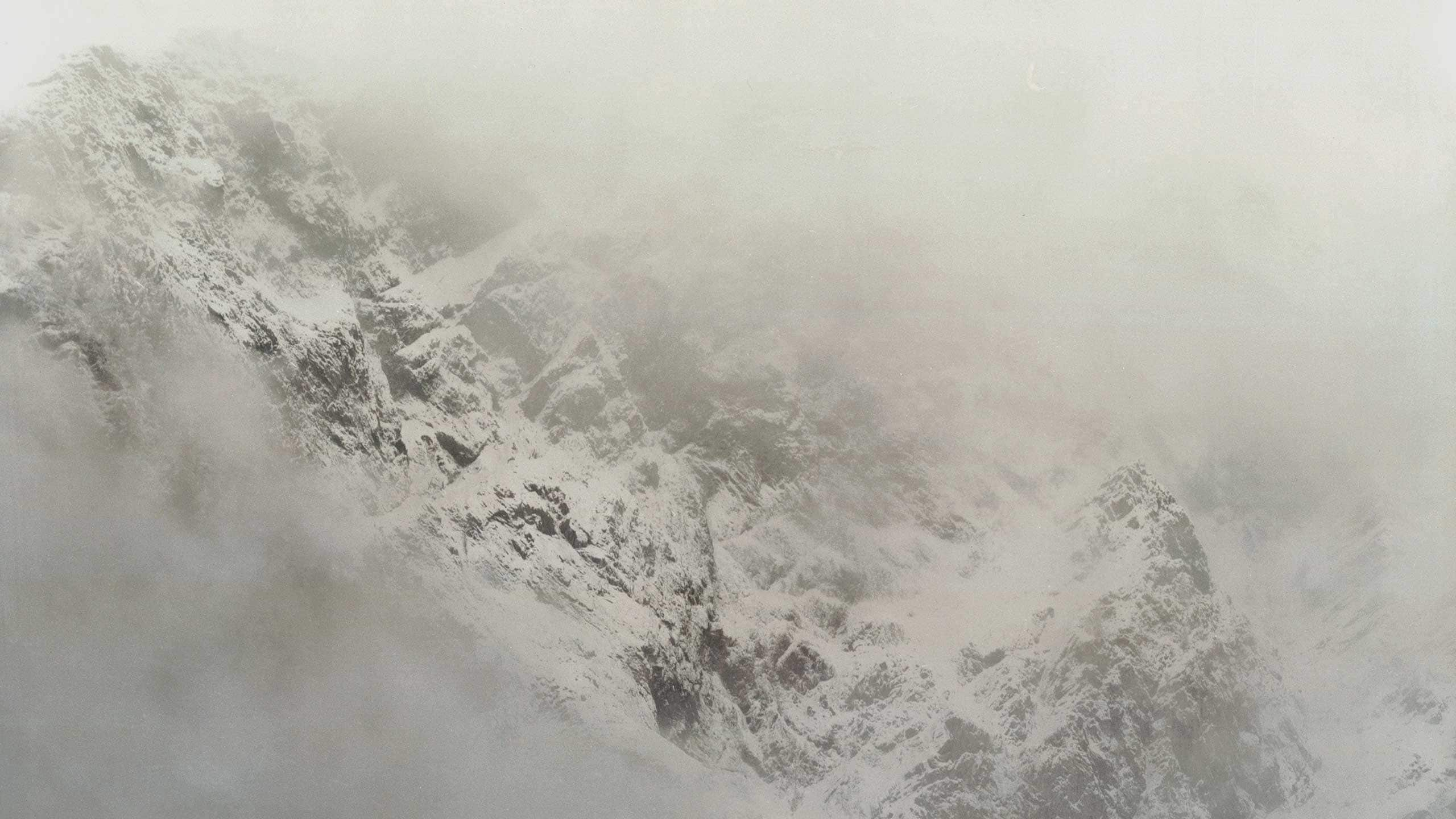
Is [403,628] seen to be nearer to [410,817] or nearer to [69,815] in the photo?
[410,817]

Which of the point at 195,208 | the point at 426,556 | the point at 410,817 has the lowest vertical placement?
the point at 410,817

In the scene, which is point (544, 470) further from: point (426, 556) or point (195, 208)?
point (195, 208)

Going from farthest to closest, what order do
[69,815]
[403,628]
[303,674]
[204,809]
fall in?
[403,628] < [303,674] < [204,809] < [69,815]

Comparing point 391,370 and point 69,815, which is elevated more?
point 391,370

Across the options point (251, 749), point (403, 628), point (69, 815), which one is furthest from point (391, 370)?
point (69, 815)

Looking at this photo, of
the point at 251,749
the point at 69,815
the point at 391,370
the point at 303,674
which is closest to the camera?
the point at 69,815

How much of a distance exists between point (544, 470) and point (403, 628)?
1270 inches

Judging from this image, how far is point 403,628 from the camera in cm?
16500

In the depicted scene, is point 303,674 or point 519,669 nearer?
point 303,674

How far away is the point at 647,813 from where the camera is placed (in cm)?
16175

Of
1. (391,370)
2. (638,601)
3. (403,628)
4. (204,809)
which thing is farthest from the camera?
(391,370)

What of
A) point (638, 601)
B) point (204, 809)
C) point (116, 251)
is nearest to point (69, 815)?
point (204, 809)

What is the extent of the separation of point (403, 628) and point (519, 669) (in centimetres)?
1353

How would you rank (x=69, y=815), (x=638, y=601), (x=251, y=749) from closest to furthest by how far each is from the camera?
(x=69, y=815), (x=251, y=749), (x=638, y=601)
